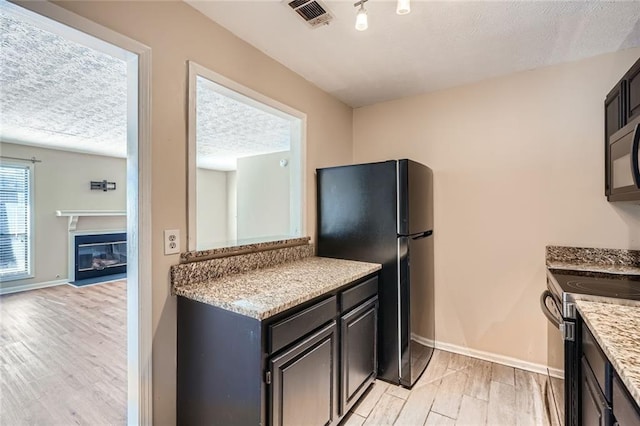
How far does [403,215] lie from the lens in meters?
2.05

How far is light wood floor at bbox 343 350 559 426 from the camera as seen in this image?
5.87 feet

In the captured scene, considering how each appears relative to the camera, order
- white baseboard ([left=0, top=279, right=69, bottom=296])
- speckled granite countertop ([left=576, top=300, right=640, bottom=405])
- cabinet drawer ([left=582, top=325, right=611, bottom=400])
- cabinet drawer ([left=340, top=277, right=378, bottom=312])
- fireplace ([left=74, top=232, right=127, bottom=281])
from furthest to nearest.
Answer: fireplace ([left=74, top=232, right=127, bottom=281]) → white baseboard ([left=0, top=279, right=69, bottom=296]) → cabinet drawer ([left=340, top=277, right=378, bottom=312]) → cabinet drawer ([left=582, top=325, right=611, bottom=400]) → speckled granite countertop ([left=576, top=300, right=640, bottom=405])

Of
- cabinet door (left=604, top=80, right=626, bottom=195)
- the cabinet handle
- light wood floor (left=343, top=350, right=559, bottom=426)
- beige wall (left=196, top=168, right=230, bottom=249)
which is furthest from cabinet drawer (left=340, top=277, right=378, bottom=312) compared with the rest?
beige wall (left=196, top=168, right=230, bottom=249)

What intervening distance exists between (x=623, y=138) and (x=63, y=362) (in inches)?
173

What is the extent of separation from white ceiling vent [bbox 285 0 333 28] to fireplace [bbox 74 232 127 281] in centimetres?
614

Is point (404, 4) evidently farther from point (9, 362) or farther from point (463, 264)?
point (9, 362)

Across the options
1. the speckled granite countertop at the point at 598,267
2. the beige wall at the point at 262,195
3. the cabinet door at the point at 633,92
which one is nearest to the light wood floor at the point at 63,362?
the beige wall at the point at 262,195

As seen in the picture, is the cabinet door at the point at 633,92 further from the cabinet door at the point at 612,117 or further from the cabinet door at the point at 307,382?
Answer: the cabinet door at the point at 307,382

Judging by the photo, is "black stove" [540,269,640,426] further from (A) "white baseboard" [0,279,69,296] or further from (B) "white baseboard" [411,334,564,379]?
(A) "white baseboard" [0,279,69,296]

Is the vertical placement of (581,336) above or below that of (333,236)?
below

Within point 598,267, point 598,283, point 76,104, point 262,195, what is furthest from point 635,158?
Result: point 76,104

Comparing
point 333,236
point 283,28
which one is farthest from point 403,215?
point 283,28

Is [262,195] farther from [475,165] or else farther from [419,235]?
[475,165]

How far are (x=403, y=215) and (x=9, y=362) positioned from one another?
3.60 m
